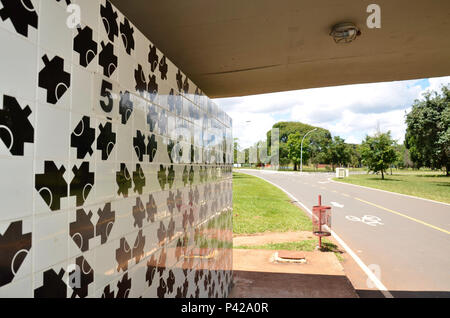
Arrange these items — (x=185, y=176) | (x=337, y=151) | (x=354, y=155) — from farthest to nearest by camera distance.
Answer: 1. (x=354, y=155)
2. (x=337, y=151)
3. (x=185, y=176)

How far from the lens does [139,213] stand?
1.80 meters

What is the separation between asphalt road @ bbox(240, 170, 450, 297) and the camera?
5.30 meters

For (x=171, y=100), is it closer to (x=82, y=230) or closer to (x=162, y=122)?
(x=162, y=122)

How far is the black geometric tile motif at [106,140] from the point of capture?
4.67ft

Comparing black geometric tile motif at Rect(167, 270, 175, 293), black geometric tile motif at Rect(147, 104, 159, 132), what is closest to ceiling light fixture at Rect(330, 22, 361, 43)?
black geometric tile motif at Rect(147, 104, 159, 132)

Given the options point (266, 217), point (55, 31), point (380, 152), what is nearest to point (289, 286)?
point (55, 31)

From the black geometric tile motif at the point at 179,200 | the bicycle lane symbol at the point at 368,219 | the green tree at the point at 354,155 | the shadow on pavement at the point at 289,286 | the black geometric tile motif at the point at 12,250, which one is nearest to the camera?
the black geometric tile motif at the point at 12,250

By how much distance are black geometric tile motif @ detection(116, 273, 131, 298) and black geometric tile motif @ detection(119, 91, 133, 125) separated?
2.83 feet

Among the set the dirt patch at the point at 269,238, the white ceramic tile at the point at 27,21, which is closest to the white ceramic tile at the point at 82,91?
the white ceramic tile at the point at 27,21

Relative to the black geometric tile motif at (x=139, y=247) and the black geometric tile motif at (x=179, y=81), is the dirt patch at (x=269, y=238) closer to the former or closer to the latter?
the black geometric tile motif at (x=179, y=81)

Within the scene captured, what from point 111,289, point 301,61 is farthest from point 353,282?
point 111,289

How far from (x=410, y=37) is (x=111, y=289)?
362cm

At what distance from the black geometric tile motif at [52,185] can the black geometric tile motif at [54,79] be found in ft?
0.85

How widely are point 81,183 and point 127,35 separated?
2.99 ft
